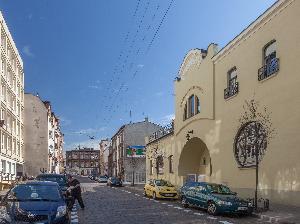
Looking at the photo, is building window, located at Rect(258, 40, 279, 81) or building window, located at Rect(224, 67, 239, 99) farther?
building window, located at Rect(224, 67, 239, 99)

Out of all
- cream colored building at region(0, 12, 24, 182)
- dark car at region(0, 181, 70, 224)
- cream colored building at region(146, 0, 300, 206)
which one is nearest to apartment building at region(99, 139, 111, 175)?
cream colored building at region(0, 12, 24, 182)

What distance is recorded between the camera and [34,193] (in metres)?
11.7

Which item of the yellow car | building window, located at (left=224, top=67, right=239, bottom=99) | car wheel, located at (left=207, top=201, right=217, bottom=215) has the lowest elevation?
the yellow car

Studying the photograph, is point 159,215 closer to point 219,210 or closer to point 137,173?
point 219,210

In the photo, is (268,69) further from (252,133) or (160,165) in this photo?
(160,165)

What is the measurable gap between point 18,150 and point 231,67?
41907 millimetres

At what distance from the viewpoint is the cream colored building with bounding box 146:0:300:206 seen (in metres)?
21.5

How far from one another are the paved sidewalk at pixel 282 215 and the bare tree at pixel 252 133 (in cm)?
363

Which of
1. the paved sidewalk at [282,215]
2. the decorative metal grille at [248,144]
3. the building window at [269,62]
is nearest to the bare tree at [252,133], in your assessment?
the decorative metal grille at [248,144]

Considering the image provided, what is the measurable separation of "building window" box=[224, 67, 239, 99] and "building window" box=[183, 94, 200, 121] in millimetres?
6517

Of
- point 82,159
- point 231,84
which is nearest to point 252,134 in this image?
point 231,84

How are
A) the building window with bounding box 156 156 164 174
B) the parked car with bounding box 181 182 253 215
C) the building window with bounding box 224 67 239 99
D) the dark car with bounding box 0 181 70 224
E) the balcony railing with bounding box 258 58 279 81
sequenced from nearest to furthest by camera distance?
the dark car with bounding box 0 181 70 224
the parked car with bounding box 181 182 253 215
the balcony railing with bounding box 258 58 279 81
the building window with bounding box 224 67 239 99
the building window with bounding box 156 156 164 174

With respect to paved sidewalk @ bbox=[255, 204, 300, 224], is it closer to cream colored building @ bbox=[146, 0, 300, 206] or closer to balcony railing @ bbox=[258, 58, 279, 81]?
cream colored building @ bbox=[146, 0, 300, 206]

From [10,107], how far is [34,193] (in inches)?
1777
